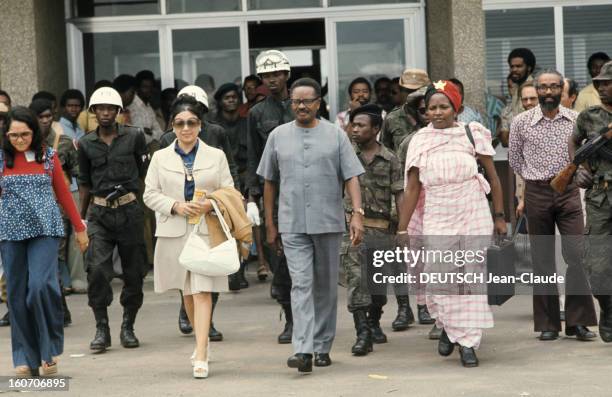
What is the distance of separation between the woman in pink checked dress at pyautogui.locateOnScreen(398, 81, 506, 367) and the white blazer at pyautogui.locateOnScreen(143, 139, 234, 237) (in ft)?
4.64

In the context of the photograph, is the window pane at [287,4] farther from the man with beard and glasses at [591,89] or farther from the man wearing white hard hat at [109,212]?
the man wearing white hard hat at [109,212]

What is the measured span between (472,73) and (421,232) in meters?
4.68

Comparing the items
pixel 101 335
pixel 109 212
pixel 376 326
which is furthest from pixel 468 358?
pixel 109 212

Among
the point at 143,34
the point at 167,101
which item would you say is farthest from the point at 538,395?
the point at 143,34

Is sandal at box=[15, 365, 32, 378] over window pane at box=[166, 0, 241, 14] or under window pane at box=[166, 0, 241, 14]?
under

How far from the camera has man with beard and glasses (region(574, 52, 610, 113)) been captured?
13.6 m

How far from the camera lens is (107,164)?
9930mm

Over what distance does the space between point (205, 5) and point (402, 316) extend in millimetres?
6443

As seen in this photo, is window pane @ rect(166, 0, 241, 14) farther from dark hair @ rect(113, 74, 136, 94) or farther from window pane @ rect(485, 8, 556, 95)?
window pane @ rect(485, 8, 556, 95)

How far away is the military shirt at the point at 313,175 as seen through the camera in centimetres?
868

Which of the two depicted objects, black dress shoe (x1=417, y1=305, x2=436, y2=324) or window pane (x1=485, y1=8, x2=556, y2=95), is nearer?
black dress shoe (x1=417, y1=305, x2=436, y2=324)

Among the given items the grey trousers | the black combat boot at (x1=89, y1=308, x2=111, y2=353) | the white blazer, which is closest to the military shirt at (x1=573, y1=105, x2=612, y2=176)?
the grey trousers

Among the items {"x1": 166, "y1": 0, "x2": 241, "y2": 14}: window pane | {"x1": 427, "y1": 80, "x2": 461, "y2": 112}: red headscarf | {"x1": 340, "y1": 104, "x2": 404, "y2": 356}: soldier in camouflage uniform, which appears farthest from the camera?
{"x1": 166, "y1": 0, "x2": 241, "y2": 14}: window pane

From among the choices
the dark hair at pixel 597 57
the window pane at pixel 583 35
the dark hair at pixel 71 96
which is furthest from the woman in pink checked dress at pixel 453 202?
the window pane at pixel 583 35
